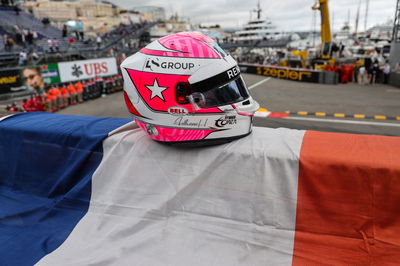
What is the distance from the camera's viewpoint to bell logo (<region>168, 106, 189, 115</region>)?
2.32 metres

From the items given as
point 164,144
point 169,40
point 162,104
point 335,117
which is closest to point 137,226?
point 164,144

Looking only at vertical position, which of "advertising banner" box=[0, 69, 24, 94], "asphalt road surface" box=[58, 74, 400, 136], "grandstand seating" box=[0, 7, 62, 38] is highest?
"grandstand seating" box=[0, 7, 62, 38]

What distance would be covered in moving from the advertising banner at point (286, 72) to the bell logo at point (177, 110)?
17795mm

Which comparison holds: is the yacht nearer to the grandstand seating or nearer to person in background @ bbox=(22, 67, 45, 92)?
the grandstand seating

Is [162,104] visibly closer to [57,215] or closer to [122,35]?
[57,215]

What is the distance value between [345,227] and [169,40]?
2079mm

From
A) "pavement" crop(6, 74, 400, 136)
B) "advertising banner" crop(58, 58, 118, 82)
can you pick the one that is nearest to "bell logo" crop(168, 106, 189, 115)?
"pavement" crop(6, 74, 400, 136)

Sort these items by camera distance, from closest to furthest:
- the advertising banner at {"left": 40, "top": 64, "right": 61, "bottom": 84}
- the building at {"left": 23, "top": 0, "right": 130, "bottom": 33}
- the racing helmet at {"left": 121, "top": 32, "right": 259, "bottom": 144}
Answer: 1. the racing helmet at {"left": 121, "top": 32, "right": 259, "bottom": 144}
2. the advertising banner at {"left": 40, "top": 64, "right": 61, "bottom": 84}
3. the building at {"left": 23, "top": 0, "right": 130, "bottom": 33}

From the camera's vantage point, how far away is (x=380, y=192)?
1907mm

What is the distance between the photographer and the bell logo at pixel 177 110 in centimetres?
232

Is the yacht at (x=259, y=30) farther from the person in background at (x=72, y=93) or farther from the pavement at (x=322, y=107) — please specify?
the person in background at (x=72, y=93)

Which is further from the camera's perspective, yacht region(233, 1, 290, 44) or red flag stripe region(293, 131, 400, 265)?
yacht region(233, 1, 290, 44)

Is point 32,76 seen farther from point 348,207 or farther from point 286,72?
point 348,207

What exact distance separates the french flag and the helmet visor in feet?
1.26
